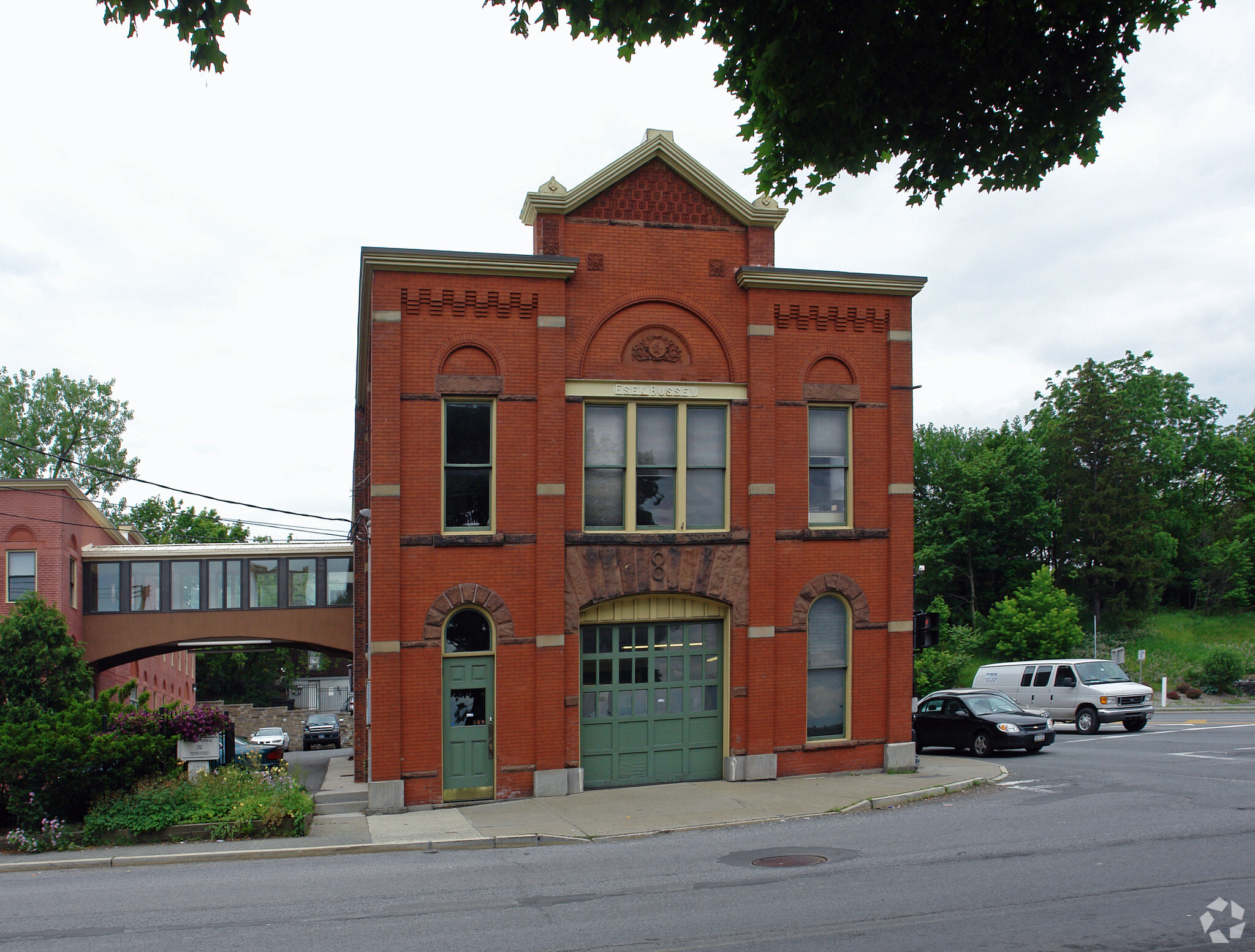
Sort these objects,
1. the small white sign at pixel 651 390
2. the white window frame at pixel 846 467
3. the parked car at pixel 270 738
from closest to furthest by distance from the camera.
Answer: the small white sign at pixel 651 390, the white window frame at pixel 846 467, the parked car at pixel 270 738

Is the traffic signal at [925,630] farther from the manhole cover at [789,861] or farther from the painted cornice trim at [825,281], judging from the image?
the manhole cover at [789,861]

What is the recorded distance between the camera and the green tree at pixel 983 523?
59.8 metres

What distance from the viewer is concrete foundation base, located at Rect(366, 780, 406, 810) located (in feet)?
51.5

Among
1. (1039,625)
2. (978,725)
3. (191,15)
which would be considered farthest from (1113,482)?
(191,15)

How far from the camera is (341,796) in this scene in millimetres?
17141

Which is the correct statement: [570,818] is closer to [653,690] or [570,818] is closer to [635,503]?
[653,690]

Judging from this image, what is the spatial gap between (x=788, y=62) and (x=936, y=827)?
971 centimetres

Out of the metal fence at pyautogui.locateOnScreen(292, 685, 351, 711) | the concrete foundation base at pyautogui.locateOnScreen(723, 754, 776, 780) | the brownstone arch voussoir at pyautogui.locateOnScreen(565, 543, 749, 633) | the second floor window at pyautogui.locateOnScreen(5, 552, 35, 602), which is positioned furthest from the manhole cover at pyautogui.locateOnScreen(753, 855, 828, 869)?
the metal fence at pyautogui.locateOnScreen(292, 685, 351, 711)

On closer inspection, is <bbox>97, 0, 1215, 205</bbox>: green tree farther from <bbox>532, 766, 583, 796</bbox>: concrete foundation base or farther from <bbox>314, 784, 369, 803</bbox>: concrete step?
<bbox>314, 784, 369, 803</bbox>: concrete step

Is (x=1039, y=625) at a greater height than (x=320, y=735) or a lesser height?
greater

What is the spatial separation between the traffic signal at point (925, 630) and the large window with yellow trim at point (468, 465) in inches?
313

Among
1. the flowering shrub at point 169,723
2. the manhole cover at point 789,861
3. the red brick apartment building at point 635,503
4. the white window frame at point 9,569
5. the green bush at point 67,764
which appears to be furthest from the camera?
the white window frame at point 9,569

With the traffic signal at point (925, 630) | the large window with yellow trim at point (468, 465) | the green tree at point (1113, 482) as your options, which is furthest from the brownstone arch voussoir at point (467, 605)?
the green tree at point (1113, 482)

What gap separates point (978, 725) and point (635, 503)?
9858 millimetres
